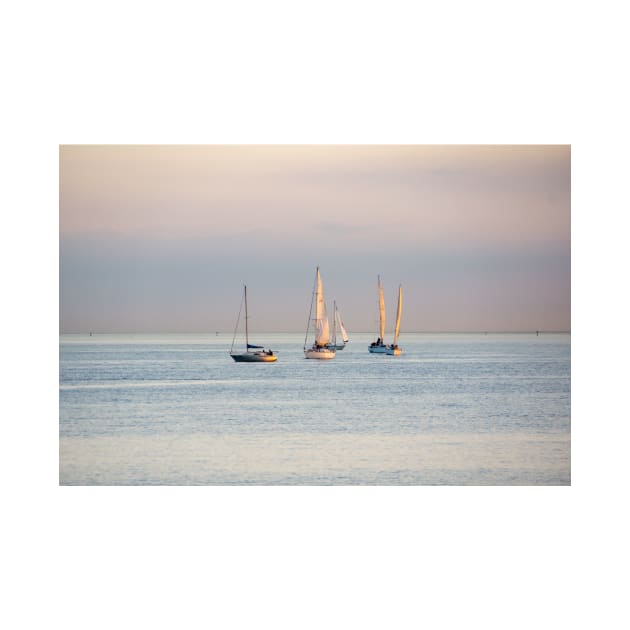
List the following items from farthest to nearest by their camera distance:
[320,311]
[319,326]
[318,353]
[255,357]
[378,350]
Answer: [378,350] → [255,357] → [318,353] → [319,326] → [320,311]

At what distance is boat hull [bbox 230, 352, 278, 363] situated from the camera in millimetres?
25141

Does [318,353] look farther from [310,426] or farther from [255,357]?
[310,426]

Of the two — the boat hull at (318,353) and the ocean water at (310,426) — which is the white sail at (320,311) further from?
the boat hull at (318,353)

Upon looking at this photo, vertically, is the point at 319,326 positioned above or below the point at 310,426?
above

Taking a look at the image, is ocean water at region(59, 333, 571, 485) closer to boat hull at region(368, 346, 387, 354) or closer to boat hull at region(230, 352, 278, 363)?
boat hull at region(230, 352, 278, 363)

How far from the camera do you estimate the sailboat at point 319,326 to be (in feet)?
42.2

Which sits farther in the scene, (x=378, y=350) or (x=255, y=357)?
(x=378, y=350)

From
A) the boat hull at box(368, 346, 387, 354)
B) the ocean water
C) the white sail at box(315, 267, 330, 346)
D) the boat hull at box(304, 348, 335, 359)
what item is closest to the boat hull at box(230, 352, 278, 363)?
the boat hull at box(304, 348, 335, 359)

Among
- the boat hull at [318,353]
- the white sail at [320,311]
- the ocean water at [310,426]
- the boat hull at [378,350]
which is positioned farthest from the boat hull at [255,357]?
the white sail at [320,311]

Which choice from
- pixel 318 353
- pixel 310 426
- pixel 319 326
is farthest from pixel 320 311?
pixel 318 353

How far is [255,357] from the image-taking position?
25.5m

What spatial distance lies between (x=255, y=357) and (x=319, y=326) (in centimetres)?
880
